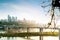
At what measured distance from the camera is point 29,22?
8.13 ft

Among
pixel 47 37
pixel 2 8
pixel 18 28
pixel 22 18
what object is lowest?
pixel 47 37

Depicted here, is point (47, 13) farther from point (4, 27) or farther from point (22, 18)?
point (4, 27)

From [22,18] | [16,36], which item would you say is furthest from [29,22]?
[16,36]

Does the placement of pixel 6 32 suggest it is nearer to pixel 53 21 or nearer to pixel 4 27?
pixel 4 27

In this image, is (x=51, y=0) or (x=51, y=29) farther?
(x=51, y=29)

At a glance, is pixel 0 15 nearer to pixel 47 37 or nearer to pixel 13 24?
pixel 13 24

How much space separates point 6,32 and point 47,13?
0.76m

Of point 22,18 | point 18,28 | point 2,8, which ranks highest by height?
point 2,8

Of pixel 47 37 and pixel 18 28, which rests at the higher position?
pixel 18 28

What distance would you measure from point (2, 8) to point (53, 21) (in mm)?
876

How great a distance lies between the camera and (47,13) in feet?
8.27

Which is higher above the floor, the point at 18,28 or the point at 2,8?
the point at 2,8

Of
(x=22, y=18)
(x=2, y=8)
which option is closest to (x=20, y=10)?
(x=22, y=18)

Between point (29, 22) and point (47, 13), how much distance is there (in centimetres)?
34
